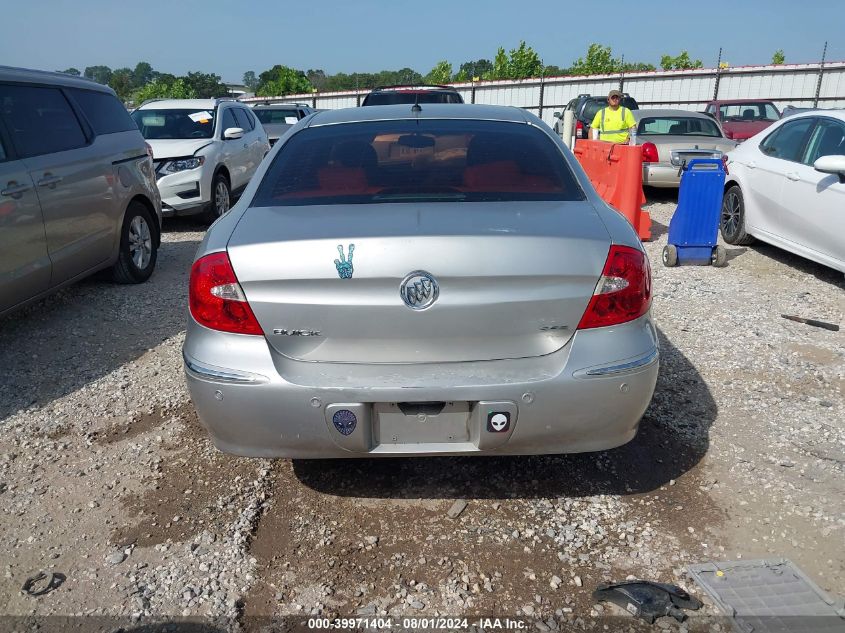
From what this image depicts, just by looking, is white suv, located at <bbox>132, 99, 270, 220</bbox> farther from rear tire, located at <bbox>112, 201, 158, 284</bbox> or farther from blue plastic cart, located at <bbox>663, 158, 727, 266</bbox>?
blue plastic cart, located at <bbox>663, 158, 727, 266</bbox>

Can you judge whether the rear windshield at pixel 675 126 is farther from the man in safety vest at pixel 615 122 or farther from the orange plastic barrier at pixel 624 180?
the orange plastic barrier at pixel 624 180

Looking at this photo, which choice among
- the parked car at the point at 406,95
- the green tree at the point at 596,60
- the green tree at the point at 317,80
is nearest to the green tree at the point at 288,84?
the green tree at the point at 317,80

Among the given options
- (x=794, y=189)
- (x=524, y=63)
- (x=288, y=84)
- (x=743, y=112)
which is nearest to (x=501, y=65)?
(x=524, y=63)

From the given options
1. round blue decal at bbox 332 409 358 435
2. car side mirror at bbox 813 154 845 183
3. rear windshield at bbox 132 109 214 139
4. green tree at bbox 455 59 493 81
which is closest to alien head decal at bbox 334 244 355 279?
round blue decal at bbox 332 409 358 435

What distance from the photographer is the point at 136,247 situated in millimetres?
6746

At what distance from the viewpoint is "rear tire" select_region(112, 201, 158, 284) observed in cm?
648

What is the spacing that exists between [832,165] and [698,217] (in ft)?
4.65

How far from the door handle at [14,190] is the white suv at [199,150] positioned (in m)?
4.16

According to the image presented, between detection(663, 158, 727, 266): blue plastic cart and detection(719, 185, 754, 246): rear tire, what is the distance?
2.71 feet

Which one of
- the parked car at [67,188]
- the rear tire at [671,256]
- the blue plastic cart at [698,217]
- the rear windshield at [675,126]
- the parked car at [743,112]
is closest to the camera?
the parked car at [67,188]

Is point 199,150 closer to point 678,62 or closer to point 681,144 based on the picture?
point 681,144

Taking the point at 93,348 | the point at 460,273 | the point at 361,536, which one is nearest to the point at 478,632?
the point at 361,536

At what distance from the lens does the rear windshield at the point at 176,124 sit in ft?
32.1

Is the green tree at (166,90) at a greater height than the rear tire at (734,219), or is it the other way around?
the green tree at (166,90)
